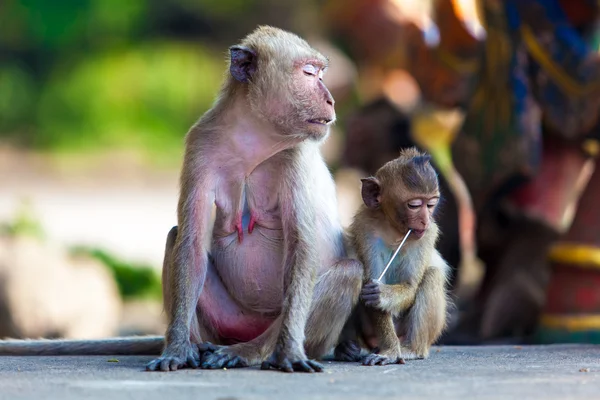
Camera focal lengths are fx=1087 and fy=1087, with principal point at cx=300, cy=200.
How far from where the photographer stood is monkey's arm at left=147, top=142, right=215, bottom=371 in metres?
4.69

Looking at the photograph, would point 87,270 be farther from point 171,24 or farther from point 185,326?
point 171,24

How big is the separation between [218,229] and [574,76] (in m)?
3.23

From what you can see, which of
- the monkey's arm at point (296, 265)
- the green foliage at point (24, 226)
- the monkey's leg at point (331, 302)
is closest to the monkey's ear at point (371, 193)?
the monkey's arm at point (296, 265)

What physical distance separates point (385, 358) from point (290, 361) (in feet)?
1.69

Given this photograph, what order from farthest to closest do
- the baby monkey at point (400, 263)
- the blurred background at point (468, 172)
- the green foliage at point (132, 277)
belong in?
the green foliage at point (132, 277)
the blurred background at point (468, 172)
the baby monkey at point (400, 263)

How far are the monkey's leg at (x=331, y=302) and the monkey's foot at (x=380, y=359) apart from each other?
0.18m

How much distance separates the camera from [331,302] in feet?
15.5

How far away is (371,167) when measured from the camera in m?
9.86

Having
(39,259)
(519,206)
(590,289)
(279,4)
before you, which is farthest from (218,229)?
(279,4)

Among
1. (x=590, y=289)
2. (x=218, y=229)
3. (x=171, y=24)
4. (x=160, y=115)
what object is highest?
(x=171, y=24)

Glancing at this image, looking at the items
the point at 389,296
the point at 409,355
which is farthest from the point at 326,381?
the point at 409,355

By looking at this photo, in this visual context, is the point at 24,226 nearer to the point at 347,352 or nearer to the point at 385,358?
the point at 347,352

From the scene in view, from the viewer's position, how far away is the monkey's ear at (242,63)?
4.77m

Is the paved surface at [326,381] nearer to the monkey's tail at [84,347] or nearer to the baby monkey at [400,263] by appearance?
the baby monkey at [400,263]
